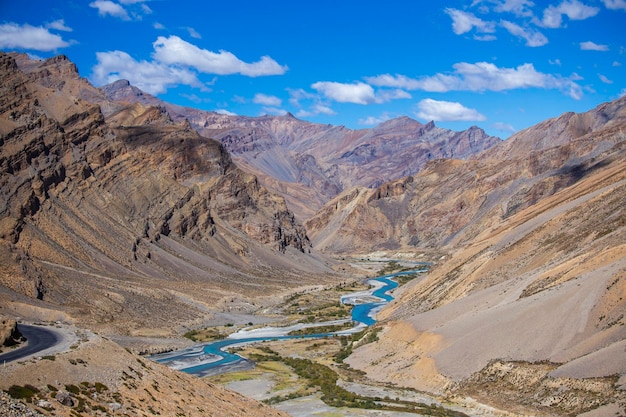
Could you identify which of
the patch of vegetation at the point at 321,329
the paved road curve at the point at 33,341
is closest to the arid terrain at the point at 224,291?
the paved road curve at the point at 33,341

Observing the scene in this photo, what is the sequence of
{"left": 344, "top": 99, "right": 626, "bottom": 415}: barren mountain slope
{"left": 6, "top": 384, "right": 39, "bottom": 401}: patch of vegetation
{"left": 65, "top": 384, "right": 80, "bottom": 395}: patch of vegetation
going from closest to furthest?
{"left": 6, "top": 384, "right": 39, "bottom": 401}: patch of vegetation < {"left": 65, "top": 384, "right": 80, "bottom": 395}: patch of vegetation < {"left": 344, "top": 99, "right": 626, "bottom": 415}: barren mountain slope

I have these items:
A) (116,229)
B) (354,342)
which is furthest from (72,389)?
(116,229)

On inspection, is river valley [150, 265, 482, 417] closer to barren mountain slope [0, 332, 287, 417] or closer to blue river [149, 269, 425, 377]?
blue river [149, 269, 425, 377]

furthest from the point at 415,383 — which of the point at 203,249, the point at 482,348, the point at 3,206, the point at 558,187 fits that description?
the point at 558,187

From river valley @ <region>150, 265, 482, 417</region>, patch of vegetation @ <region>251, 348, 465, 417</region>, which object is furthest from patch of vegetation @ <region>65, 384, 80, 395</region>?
patch of vegetation @ <region>251, 348, 465, 417</region>

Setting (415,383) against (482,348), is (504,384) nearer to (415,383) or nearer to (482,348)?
(482,348)

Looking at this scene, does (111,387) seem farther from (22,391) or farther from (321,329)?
(321,329)

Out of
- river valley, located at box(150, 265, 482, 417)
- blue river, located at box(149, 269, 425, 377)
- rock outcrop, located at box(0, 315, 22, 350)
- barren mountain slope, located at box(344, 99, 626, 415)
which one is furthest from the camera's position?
blue river, located at box(149, 269, 425, 377)
